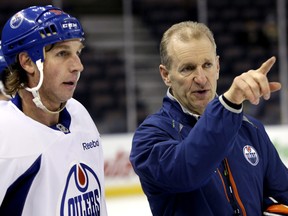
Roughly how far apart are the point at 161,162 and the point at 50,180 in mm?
306

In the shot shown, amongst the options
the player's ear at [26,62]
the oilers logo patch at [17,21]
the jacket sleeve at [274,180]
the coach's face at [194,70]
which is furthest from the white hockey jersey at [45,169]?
the jacket sleeve at [274,180]

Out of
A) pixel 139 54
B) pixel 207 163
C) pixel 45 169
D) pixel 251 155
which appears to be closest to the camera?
pixel 207 163

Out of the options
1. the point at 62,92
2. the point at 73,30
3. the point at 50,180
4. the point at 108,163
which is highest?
the point at 73,30

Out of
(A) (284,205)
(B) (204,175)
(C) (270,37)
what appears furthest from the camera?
(C) (270,37)

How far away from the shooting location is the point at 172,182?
1436mm

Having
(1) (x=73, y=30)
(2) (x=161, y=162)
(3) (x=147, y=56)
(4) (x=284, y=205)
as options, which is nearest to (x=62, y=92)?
(1) (x=73, y=30)

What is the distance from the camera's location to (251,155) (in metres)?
1.69

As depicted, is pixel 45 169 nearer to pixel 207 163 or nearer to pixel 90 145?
pixel 90 145

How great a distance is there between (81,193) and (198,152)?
0.42m

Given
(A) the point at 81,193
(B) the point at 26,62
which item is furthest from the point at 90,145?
(B) the point at 26,62

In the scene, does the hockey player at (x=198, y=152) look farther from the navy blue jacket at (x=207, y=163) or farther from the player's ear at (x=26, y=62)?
the player's ear at (x=26, y=62)

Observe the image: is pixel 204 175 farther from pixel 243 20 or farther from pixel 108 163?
pixel 243 20

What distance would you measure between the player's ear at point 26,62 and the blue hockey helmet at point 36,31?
0.01 meters

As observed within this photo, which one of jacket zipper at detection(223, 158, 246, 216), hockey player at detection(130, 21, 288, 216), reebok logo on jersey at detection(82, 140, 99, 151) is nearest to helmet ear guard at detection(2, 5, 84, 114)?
reebok logo on jersey at detection(82, 140, 99, 151)
